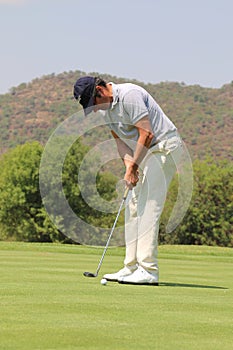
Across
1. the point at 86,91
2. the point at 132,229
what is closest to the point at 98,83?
the point at 86,91

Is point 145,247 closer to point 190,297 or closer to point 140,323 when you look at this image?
point 190,297

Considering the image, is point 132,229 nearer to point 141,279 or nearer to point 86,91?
point 141,279

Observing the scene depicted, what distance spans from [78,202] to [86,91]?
226 ft

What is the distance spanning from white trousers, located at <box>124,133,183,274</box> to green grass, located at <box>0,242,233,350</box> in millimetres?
404

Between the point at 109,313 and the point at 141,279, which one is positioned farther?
the point at 141,279

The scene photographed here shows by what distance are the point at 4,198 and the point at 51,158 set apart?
15.7m

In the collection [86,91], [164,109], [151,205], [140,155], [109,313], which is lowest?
[164,109]

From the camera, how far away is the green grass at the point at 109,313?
15.3ft

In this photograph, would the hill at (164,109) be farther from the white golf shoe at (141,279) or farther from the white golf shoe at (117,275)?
the white golf shoe at (141,279)

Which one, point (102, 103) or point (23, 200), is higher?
point (102, 103)

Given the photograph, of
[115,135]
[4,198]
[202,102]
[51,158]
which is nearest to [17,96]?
[202,102]

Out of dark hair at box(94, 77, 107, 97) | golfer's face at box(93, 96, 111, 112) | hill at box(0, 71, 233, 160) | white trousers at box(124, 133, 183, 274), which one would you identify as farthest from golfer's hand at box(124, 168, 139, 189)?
hill at box(0, 71, 233, 160)

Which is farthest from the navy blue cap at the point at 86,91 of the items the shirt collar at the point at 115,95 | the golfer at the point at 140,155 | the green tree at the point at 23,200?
the green tree at the point at 23,200

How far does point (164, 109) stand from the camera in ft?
394
